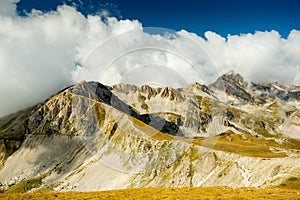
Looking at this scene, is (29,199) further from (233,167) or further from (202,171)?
(202,171)

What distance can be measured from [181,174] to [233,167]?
1986 inches

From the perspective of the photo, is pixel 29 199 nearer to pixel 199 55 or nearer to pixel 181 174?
pixel 199 55

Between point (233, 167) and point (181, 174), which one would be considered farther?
point (181, 174)

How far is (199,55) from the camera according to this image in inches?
1225

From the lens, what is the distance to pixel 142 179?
19988cm

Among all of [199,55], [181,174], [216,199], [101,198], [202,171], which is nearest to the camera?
[199,55]

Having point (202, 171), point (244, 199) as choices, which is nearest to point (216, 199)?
point (244, 199)

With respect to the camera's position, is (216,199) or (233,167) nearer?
(216,199)

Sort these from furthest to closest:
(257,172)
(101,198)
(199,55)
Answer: (257,172), (101,198), (199,55)

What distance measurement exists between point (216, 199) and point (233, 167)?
102 meters

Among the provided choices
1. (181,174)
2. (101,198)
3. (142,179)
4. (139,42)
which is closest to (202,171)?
(181,174)

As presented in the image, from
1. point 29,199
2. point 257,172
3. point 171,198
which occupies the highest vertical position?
point 257,172

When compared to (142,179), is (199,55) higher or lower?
higher

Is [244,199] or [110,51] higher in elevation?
[110,51]
